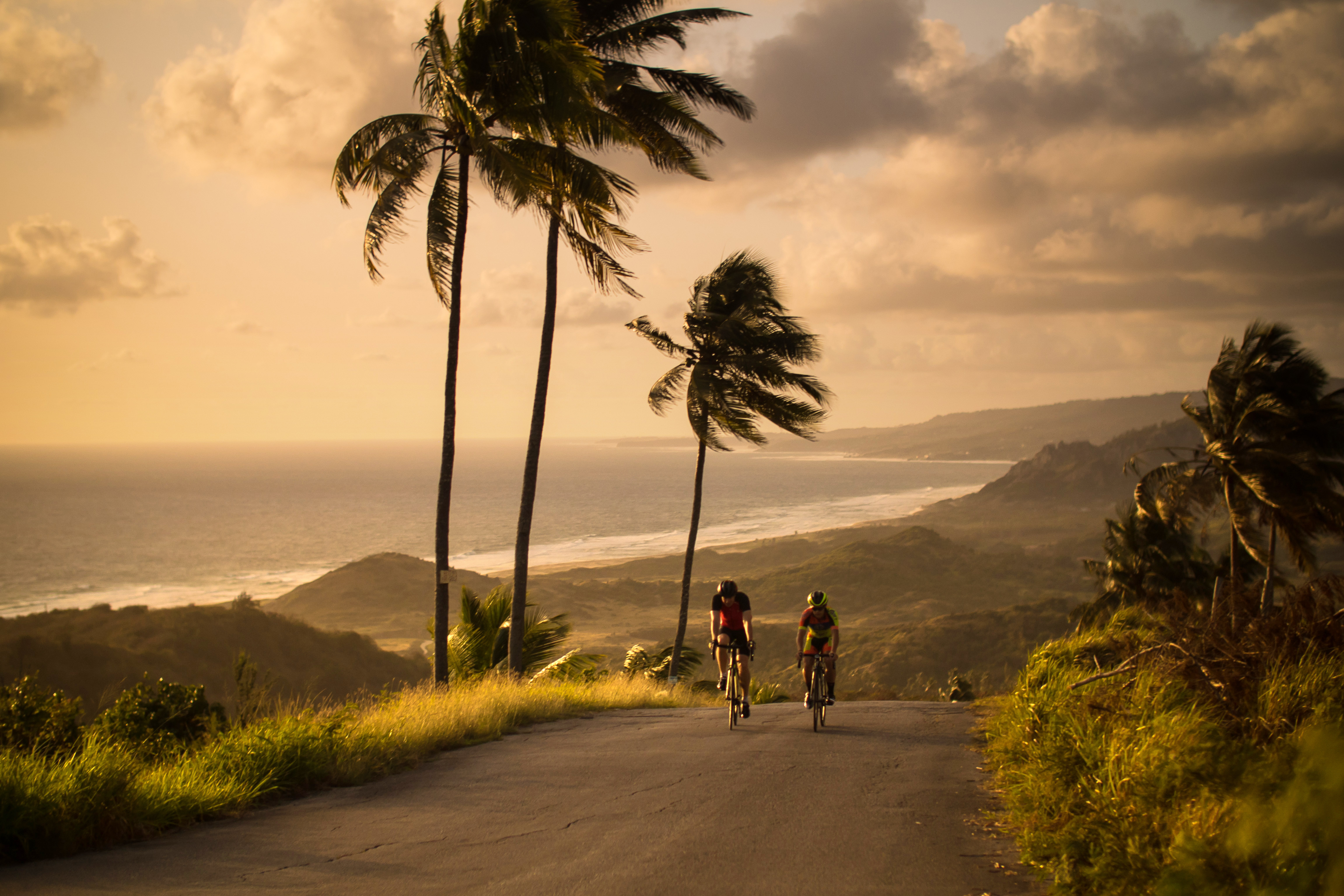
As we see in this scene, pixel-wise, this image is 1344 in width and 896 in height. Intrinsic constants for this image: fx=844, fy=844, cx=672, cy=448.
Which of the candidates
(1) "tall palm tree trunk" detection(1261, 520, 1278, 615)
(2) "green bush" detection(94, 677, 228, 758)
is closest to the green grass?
(2) "green bush" detection(94, 677, 228, 758)

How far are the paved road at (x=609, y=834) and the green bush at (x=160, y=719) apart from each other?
2958mm

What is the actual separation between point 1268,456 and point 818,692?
20.1 m

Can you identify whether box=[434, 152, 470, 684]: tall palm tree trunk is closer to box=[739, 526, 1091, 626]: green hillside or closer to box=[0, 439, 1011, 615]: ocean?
box=[739, 526, 1091, 626]: green hillside

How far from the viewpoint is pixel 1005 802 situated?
21.6 ft

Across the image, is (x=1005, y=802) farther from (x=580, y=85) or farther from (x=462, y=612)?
(x=462, y=612)

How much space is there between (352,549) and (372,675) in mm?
64574

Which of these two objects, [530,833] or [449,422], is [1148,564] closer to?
[449,422]

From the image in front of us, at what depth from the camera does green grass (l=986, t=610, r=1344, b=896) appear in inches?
126

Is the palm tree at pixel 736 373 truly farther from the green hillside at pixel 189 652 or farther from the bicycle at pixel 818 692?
the green hillside at pixel 189 652

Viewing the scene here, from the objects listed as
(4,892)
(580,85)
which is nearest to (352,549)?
(580,85)

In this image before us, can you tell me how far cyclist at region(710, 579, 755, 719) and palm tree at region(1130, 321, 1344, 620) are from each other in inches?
735

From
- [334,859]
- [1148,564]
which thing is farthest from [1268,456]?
[334,859]

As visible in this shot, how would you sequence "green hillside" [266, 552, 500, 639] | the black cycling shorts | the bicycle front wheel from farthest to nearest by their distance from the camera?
"green hillside" [266, 552, 500, 639], the black cycling shorts, the bicycle front wheel

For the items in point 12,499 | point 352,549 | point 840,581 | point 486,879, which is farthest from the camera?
point 12,499
